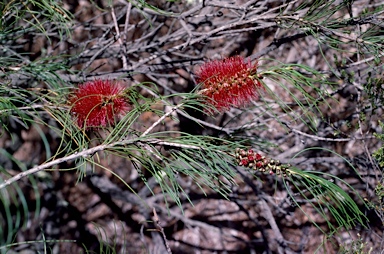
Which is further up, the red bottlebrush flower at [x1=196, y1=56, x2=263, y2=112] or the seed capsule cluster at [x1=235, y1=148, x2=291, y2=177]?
the red bottlebrush flower at [x1=196, y1=56, x2=263, y2=112]

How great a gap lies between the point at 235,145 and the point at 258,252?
156 cm

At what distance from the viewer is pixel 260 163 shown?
2.76ft

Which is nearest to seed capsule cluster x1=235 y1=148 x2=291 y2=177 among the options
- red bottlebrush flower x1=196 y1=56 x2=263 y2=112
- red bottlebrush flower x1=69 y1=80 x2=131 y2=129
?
red bottlebrush flower x1=196 y1=56 x2=263 y2=112

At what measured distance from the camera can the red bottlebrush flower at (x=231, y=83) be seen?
0.84 metres

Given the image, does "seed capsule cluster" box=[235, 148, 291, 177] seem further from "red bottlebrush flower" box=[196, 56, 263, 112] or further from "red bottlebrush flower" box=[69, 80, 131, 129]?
"red bottlebrush flower" box=[69, 80, 131, 129]

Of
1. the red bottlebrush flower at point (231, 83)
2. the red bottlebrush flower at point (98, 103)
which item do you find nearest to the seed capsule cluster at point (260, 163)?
the red bottlebrush flower at point (231, 83)

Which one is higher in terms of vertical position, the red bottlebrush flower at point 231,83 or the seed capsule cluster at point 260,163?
the red bottlebrush flower at point 231,83

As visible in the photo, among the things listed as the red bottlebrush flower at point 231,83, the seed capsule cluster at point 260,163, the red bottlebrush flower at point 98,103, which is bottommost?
the seed capsule cluster at point 260,163

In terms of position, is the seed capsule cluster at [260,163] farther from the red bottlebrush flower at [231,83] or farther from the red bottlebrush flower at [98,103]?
the red bottlebrush flower at [98,103]

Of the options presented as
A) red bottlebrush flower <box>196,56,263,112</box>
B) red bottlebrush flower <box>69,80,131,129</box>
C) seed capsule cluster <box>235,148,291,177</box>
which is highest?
red bottlebrush flower <box>196,56,263,112</box>

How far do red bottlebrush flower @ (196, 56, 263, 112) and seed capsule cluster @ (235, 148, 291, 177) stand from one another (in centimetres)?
11

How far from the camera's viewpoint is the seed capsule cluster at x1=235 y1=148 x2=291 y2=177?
832mm

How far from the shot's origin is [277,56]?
2.54 m

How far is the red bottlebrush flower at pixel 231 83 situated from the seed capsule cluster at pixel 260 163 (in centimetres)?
11
